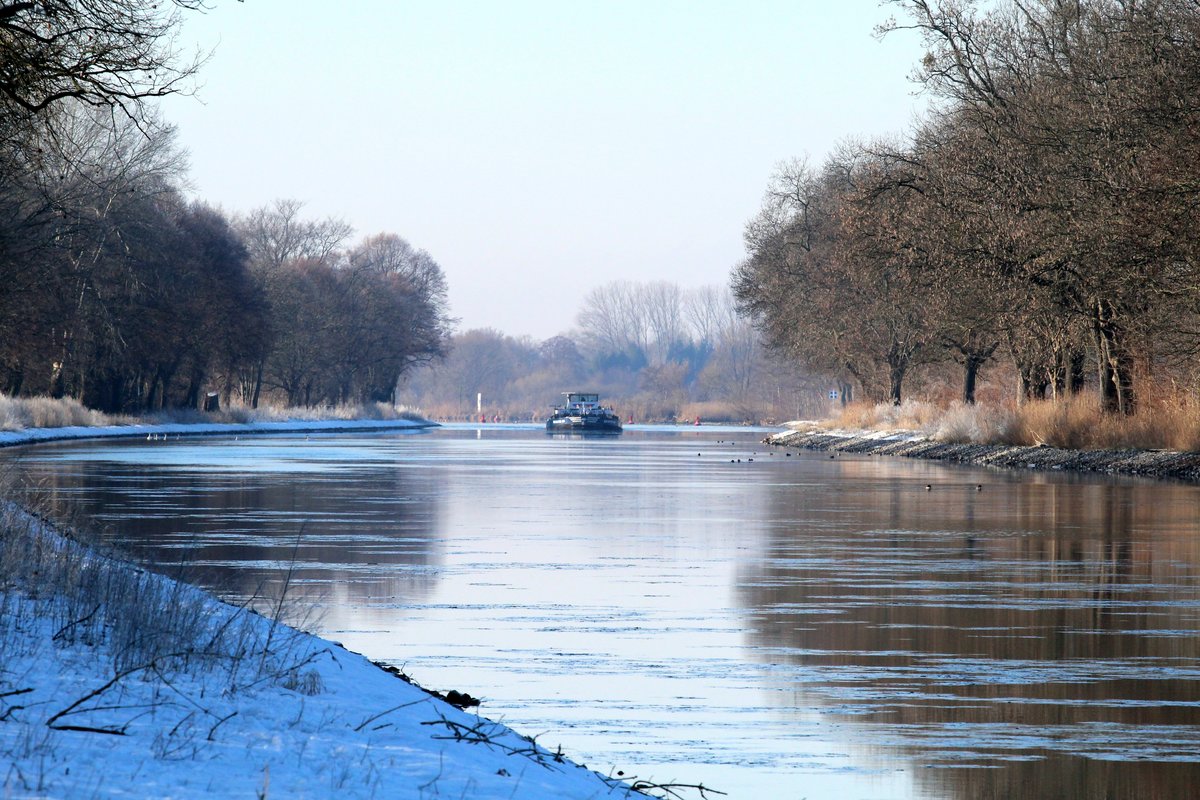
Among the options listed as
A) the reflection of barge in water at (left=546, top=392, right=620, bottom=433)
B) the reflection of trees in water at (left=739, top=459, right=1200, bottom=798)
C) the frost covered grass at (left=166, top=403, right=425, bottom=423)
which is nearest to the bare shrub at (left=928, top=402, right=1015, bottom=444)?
the reflection of trees in water at (left=739, top=459, right=1200, bottom=798)

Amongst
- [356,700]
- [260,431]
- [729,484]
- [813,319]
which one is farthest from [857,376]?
[356,700]

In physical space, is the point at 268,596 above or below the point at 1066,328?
below

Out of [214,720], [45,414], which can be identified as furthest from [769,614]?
[45,414]

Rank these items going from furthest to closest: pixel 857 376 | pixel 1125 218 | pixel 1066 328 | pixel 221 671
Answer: pixel 857 376 → pixel 1066 328 → pixel 1125 218 → pixel 221 671

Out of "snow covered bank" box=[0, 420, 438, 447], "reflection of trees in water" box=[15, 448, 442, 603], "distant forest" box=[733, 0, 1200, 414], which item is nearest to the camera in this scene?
"reflection of trees in water" box=[15, 448, 442, 603]

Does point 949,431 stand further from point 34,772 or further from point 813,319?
point 34,772

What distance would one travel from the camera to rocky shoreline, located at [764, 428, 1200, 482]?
3866cm

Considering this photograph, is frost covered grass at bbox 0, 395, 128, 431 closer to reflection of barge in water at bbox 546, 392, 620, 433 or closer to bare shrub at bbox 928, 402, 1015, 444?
reflection of barge in water at bbox 546, 392, 620, 433

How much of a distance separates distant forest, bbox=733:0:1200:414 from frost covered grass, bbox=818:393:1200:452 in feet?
2.12

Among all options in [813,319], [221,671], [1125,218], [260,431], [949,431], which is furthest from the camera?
[260,431]

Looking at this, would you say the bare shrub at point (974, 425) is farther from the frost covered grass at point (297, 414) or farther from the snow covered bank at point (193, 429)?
the frost covered grass at point (297, 414)

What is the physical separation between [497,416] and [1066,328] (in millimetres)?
136661

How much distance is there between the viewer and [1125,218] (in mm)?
34094

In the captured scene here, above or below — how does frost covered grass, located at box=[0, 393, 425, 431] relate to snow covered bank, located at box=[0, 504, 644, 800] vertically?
above
